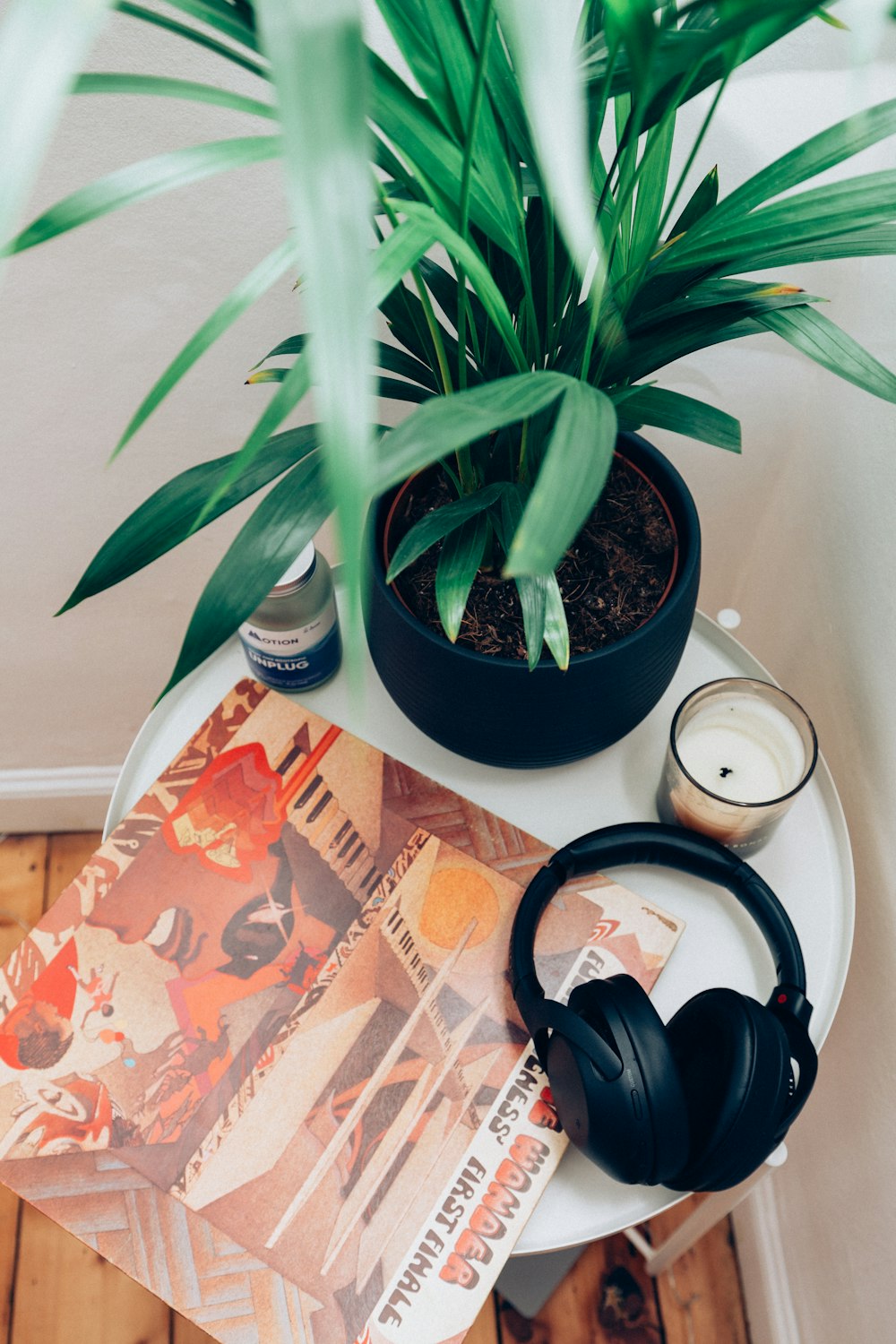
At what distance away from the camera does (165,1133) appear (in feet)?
2.05

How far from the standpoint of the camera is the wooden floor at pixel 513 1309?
104 cm

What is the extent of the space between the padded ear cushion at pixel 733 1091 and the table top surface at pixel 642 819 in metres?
0.06

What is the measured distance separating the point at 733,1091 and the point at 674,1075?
3 cm

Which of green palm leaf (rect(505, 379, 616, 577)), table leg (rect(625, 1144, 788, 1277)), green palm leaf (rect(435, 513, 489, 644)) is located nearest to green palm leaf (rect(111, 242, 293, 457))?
green palm leaf (rect(505, 379, 616, 577))

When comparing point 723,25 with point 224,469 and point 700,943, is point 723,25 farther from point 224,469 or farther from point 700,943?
point 700,943

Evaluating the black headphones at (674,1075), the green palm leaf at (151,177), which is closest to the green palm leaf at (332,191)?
the green palm leaf at (151,177)

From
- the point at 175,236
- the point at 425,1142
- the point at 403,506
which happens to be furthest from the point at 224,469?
the point at 425,1142

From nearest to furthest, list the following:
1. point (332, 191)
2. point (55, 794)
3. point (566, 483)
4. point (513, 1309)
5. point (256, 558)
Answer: point (332, 191)
point (566, 483)
point (256, 558)
point (513, 1309)
point (55, 794)

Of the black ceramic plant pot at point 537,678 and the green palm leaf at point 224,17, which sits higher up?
the green palm leaf at point 224,17

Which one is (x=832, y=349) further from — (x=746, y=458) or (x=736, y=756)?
(x=746, y=458)

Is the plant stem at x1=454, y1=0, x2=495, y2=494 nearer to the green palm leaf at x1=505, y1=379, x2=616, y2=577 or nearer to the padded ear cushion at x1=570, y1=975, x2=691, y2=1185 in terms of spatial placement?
the green palm leaf at x1=505, y1=379, x2=616, y2=577

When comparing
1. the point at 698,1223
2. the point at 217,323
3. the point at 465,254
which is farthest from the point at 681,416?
the point at 698,1223

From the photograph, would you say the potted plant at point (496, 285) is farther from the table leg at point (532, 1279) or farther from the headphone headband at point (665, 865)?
the table leg at point (532, 1279)

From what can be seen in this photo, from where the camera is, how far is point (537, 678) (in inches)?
22.5
